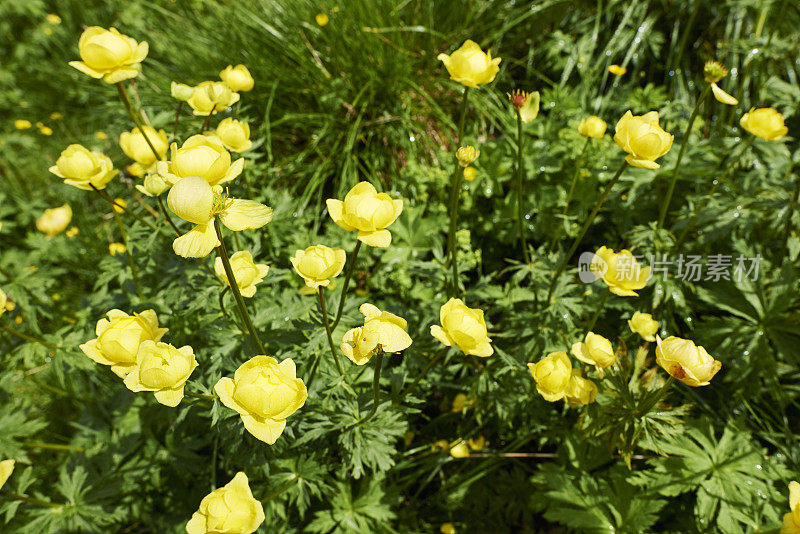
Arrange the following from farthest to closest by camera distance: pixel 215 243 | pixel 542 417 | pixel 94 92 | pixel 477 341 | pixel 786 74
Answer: pixel 94 92, pixel 786 74, pixel 542 417, pixel 477 341, pixel 215 243

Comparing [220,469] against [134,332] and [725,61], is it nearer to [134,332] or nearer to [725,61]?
[134,332]

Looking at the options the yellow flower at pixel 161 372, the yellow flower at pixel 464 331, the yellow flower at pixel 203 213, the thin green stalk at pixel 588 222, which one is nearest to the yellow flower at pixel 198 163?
the yellow flower at pixel 203 213

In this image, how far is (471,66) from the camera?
3.83 feet

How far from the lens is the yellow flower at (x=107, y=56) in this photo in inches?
43.7

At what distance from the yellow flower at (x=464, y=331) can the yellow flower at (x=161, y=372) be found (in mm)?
489

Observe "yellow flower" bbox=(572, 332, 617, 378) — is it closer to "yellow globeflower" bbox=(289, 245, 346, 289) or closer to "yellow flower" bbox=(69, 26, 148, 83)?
"yellow globeflower" bbox=(289, 245, 346, 289)

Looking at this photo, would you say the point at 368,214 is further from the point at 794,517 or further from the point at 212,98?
the point at 794,517

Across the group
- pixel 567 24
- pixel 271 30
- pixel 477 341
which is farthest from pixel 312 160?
pixel 477 341

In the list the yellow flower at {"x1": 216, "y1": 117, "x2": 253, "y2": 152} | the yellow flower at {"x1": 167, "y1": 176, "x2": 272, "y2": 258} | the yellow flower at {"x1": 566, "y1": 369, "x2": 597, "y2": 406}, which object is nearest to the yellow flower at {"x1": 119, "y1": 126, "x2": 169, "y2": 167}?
the yellow flower at {"x1": 216, "y1": 117, "x2": 253, "y2": 152}

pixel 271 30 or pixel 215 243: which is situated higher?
pixel 215 243

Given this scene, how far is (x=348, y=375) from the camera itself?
1.30m

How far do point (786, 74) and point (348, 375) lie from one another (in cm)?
277

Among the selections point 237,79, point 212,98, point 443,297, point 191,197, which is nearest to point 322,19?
point 237,79

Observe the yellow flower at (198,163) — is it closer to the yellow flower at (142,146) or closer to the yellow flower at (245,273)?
the yellow flower at (245,273)
